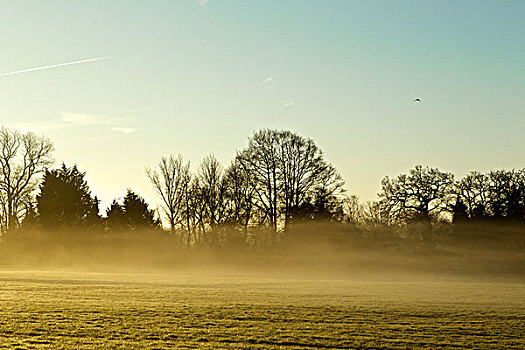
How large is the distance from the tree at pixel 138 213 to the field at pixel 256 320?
48919 millimetres

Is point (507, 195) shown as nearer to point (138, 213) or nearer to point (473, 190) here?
point (473, 190)

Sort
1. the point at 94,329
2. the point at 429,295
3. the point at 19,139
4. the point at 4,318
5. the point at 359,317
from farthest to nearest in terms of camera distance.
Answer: the point at 19,139, the point at 429,295, the point at 359,317, the point at 4,318, the point at 94,329

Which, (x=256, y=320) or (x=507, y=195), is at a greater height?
(x=507, y=195)

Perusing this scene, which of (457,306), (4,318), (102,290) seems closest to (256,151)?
(102,290)

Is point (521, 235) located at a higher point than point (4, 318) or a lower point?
higher

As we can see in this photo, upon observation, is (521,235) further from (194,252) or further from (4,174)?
(4,174)

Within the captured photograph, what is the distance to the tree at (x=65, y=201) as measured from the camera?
7444 centimetres

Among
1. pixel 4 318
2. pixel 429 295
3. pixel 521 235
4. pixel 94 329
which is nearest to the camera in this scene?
pixel 94 329

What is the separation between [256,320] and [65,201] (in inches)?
2375

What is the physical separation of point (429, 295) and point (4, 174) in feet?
173

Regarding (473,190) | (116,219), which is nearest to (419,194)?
(473,190)

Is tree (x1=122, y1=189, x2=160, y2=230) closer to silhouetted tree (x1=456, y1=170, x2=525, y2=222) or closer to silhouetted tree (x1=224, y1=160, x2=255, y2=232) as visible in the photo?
silhouetted tree (x1=224, y1=160, x2=255, y2=232)

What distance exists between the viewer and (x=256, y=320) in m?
20.4

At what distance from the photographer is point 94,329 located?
18047 mm
